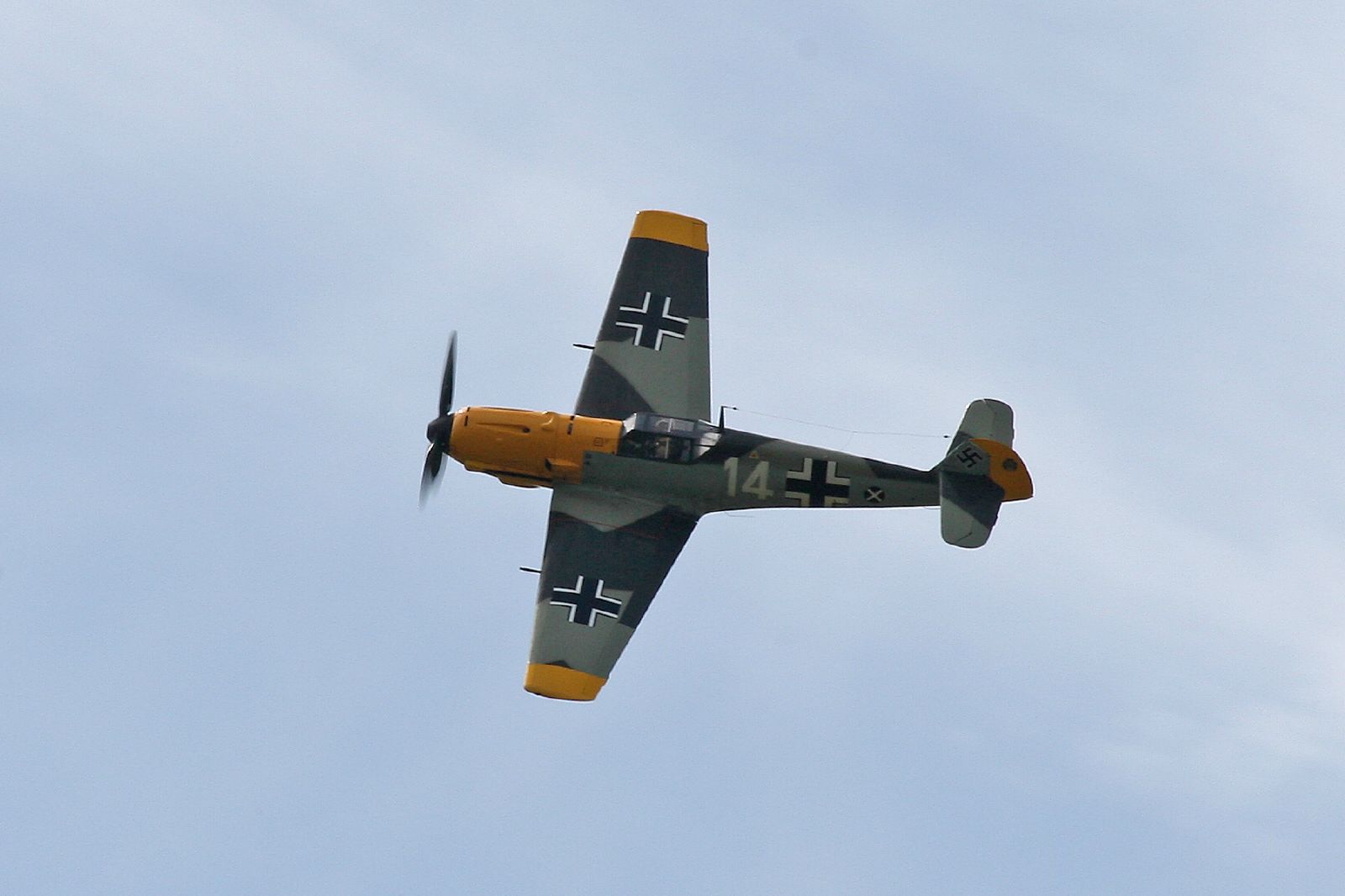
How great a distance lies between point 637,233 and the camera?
97.3 feet

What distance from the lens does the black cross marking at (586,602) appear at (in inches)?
1040

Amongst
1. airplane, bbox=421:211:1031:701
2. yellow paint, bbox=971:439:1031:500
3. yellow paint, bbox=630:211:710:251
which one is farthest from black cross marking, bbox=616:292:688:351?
yellow paint, bbox=971:439:1031:500

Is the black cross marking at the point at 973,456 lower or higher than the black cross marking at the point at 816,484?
higher

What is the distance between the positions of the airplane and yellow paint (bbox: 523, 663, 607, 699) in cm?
93

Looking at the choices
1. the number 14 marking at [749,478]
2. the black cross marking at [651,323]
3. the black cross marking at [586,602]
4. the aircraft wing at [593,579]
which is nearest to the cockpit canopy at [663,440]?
the number 14 marking at [749,478]

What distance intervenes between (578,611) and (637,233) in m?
6.41

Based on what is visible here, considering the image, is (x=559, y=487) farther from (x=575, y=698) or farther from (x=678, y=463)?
(x=575, y=698)

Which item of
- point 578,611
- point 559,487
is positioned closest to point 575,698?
point 578,611

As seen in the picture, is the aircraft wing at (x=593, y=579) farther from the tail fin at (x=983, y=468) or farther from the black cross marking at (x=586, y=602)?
the tail fin at (x=983, y=468)

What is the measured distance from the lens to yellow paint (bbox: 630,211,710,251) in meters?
29.6

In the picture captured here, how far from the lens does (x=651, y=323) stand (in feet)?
94.9

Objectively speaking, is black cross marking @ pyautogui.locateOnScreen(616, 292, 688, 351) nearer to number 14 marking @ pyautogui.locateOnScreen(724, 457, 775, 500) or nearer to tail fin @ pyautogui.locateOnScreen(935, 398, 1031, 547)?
number 14 marking @ pyautogui.locateOnScreen(724, 457, 775, 500)

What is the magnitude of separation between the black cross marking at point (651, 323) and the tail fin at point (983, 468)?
4432mm

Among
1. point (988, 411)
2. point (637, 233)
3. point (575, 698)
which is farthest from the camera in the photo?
point (637, 233)
